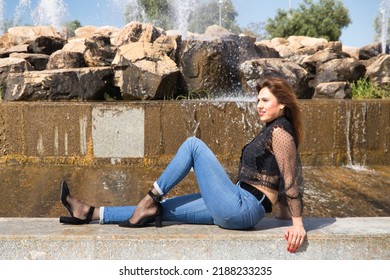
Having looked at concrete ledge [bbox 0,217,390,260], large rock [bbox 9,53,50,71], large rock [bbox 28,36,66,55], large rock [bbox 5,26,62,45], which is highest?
large rock [bbox 5,26,62,45]

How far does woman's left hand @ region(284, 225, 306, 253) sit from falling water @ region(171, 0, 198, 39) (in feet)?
68.8

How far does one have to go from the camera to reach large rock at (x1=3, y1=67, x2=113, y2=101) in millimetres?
7961

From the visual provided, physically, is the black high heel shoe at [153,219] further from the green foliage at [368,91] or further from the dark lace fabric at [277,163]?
the green foliage at [368,91]

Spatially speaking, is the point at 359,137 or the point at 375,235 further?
the point at 359,137

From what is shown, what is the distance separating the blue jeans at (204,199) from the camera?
332 centimetres

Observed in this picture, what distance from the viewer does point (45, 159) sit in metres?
6.91

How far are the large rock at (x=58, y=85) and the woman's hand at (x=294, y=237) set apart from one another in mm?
5789

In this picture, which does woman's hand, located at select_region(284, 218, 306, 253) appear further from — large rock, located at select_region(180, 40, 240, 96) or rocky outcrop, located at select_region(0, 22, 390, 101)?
large rock, located at select_region(180, 40, 240, 96)

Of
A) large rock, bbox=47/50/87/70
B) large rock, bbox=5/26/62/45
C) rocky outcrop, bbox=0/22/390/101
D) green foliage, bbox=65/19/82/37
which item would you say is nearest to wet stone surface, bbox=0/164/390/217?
rocky outcrop, bbox=0/22/390/101

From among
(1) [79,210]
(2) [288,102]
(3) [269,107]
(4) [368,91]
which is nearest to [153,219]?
(1) [79,210]
